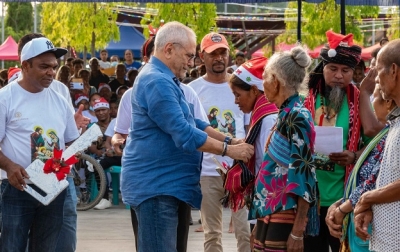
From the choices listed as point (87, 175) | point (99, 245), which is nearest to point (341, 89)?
point (99, 245)

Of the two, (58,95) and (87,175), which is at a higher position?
(58,95)

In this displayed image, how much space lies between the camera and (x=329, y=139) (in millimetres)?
6059

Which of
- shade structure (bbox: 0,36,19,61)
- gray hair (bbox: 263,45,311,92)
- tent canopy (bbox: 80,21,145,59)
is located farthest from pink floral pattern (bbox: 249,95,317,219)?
tent canopy (bbox: 80,21,145,59)

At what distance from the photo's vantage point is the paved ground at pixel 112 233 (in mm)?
10070

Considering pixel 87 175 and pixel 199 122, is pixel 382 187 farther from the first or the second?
pixel 87 175

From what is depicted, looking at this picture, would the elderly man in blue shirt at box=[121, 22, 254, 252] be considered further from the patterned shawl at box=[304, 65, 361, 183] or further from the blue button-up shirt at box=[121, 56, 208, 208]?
the patterned shawl at box=[304, 65, 361, 183]

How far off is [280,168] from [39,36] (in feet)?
8.91

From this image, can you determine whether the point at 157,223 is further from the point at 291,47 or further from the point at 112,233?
the point at 112,233

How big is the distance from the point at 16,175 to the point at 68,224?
0.81 meters

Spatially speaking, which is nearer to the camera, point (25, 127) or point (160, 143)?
point (160, 143)

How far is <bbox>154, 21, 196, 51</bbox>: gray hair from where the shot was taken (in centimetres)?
587

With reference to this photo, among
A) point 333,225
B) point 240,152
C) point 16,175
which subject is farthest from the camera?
point 16,175

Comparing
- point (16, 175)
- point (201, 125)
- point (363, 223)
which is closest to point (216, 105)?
point (201, 125)

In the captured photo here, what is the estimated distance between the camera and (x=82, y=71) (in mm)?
17391
